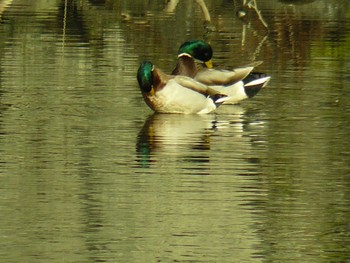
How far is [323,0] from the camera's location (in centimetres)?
3297

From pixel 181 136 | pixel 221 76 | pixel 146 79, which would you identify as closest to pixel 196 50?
pixel 221 76

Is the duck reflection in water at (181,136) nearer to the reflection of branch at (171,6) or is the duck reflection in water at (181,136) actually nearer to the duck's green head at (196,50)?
the duck's green head at (196,50)

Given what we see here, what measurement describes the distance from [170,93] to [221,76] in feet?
3.93

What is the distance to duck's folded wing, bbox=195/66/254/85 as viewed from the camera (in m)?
17.5

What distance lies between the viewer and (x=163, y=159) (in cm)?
1348

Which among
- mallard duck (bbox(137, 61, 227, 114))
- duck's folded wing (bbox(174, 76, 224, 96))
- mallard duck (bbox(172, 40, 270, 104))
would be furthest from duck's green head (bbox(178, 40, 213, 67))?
mallard duck (bbox(137, 61, 227, 114))

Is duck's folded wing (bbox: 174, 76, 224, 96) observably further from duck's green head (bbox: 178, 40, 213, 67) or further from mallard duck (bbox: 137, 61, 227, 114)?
duck's green head (bbox: 178, 40, 213, 67)

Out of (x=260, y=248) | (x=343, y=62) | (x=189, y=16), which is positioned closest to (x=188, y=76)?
(x=343, y=62)

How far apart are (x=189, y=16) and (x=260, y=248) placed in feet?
66.0

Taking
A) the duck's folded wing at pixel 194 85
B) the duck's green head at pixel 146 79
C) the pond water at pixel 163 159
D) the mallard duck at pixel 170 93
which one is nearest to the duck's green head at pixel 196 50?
the pond water at pixel 163 159

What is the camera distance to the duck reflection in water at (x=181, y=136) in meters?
13.5

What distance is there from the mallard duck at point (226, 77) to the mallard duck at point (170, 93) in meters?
0.62

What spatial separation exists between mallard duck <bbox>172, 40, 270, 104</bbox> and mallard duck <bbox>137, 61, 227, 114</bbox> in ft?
2.04

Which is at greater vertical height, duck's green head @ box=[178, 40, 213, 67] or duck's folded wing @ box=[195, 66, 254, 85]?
duck's green head @ box=[178, 40, 213, 67]
